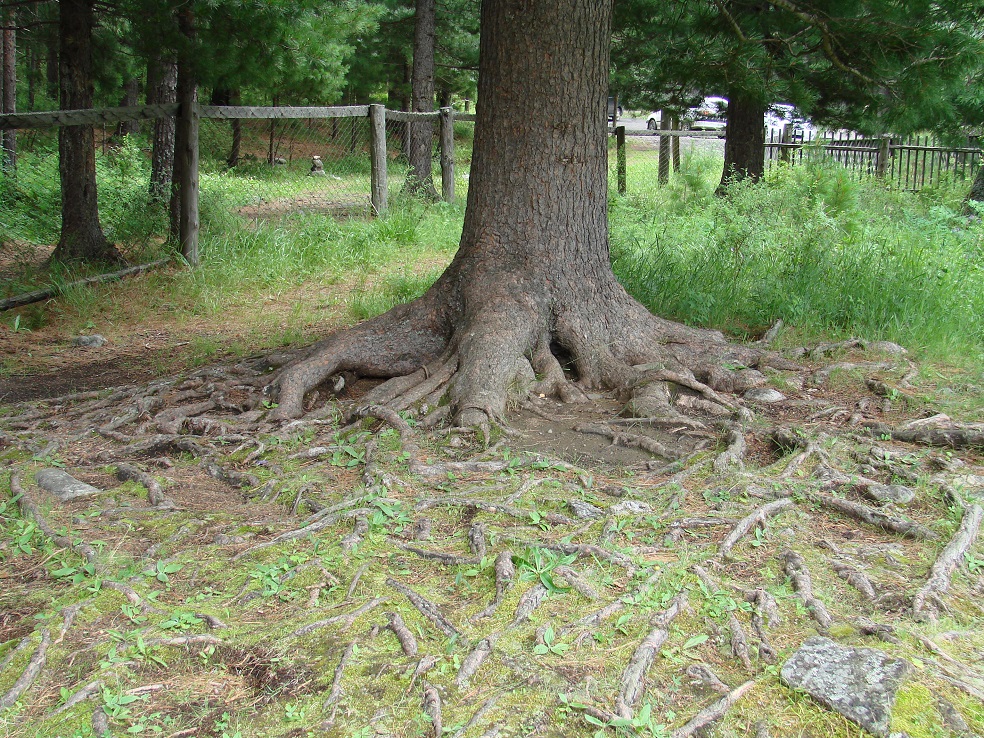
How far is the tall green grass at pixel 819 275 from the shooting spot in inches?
241

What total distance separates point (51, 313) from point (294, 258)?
272 centimetres

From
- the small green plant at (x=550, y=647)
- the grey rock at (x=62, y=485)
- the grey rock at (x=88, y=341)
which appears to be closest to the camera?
the small green plant at (x=550, y=647)

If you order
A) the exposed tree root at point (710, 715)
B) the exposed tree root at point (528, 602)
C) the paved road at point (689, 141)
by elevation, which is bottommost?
the exposed tree root at point (710, 715)

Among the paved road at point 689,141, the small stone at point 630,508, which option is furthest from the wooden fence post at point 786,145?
the small stone at point 630,508

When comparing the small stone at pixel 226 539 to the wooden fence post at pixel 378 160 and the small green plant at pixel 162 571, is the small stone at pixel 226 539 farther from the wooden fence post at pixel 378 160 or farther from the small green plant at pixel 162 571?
the wooden fence post at pixel 378 160

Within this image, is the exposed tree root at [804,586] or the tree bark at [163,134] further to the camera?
the tree bark at [163,134]

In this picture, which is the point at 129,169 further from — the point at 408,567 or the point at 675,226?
the point at 408,567

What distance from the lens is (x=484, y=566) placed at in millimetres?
3166

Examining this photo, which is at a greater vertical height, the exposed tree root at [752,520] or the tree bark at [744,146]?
the tree bark at [744,146]

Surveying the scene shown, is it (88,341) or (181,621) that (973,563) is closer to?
(181,621)

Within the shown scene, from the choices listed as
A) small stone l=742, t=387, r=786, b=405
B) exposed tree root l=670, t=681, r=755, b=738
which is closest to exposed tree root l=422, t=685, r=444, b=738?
exposed tree root l=670, t=681, r=755, b=738

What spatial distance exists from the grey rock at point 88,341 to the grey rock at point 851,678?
5968 mm

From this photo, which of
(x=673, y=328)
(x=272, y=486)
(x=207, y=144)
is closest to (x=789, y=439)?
(x=673, y=328)

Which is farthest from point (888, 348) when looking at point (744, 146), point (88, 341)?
point (744, 146)
